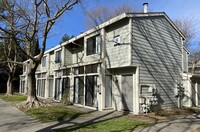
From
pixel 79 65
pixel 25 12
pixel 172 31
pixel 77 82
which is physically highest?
pixel 25 12

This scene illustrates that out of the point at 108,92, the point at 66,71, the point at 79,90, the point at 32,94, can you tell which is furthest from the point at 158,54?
the point at 32,94

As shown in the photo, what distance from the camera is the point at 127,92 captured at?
40.2ft

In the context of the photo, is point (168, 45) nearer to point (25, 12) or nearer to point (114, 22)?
point (114, 22)

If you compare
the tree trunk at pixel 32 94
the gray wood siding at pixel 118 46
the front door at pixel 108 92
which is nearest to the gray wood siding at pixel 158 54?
the gray wood siding at pixel 118 46

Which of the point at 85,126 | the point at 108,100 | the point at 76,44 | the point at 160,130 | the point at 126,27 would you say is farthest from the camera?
the point at 76,44

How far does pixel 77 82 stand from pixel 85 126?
7.55 meters

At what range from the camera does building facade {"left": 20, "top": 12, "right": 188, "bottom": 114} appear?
11672 mm

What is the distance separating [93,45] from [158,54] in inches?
180

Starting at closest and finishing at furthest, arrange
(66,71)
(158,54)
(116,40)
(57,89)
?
(116,40) → (158,54) → (66,71) → (57,89)

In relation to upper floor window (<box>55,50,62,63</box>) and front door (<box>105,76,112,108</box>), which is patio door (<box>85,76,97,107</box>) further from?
upper floor window (<box>55,50,62,63</box>)

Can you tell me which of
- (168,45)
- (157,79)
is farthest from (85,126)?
(168,45)

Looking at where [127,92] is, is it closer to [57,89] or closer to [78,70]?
[78,70]

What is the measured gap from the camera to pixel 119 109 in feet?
41.7

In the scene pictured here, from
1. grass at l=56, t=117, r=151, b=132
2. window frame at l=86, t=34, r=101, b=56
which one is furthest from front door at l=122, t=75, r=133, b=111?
grass at l=56, t=117, r=151, b=132
